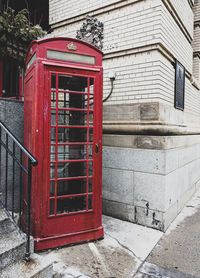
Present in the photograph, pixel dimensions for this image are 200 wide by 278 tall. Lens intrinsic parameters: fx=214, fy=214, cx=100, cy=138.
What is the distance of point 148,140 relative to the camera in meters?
4.18

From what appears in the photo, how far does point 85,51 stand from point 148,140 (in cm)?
201

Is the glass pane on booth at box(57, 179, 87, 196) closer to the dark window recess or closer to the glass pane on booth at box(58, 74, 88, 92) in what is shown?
the glass pane on booth at box(58, 74, 88, 92)

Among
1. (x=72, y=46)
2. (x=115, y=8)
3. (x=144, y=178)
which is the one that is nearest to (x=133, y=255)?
(x=144, y=178)

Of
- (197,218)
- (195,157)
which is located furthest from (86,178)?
(195,157)

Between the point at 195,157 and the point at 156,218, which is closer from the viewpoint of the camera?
the point at 156,218

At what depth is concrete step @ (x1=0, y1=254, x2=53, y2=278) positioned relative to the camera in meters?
2.24

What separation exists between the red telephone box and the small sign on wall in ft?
7.39

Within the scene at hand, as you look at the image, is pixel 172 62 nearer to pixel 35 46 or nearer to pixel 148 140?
pixel 148 140

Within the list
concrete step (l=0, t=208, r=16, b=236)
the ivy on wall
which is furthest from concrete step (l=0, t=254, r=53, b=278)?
the ivy on wall

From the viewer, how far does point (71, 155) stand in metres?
3.67

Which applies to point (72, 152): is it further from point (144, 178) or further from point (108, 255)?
point (108, 255)

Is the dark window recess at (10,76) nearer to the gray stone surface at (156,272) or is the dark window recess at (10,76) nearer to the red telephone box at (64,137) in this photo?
the red telephone box at (64,137)

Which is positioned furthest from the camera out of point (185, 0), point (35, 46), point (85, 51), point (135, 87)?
point (185, 0)

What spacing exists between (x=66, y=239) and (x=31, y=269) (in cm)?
104
